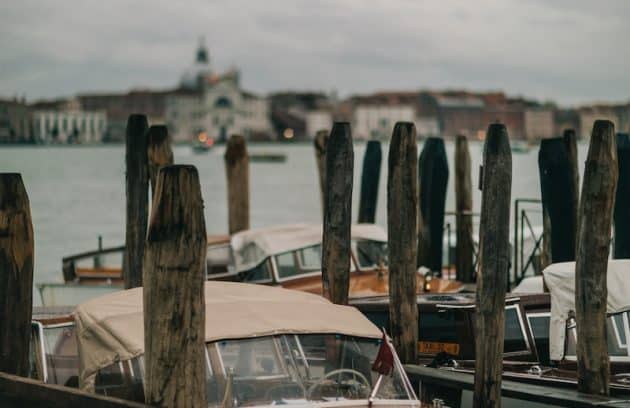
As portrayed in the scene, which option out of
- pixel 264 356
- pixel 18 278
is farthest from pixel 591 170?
pixel 18 278

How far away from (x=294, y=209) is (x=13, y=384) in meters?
46.0

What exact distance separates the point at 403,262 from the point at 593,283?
5.91 ft

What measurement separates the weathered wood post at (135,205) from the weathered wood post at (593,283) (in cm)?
461

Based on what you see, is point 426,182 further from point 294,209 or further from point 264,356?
point 294,209

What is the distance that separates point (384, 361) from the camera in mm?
7410

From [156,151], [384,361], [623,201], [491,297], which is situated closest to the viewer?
[384,361]

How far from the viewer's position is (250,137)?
192125mm

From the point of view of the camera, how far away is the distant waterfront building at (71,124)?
175938 millimetres

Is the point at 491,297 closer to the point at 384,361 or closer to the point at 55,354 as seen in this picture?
the point at 384,361

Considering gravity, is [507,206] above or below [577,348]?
above

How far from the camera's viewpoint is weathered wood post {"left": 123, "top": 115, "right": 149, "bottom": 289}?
11.9m

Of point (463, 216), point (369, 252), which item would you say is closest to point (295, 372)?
point (369, 252)

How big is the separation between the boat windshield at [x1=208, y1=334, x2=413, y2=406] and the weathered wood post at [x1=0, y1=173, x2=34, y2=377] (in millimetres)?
1969

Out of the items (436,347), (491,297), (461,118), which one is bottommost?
(436,347)
